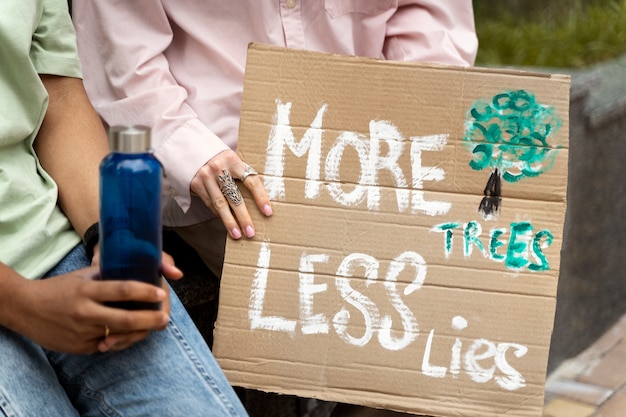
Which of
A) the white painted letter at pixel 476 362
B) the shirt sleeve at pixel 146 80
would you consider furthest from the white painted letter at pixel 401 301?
the shirt sleeve at pixel 146 80

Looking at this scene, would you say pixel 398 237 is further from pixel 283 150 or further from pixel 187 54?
pixel 187 54

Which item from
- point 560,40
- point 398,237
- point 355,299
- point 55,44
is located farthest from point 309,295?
point 560,40

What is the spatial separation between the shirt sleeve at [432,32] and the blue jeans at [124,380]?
99 centimetres

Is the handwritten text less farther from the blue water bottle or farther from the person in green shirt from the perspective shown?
the blue water bottle

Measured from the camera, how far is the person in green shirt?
5.19ft

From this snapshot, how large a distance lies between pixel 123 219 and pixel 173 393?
409 mm

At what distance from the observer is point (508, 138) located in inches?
79.3

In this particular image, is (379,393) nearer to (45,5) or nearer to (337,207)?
(337,207)

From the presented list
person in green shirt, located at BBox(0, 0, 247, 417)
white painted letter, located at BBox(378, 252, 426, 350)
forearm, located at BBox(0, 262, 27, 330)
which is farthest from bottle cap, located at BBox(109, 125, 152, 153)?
white painted letter, located at BBox(378, 252, 426, 350)

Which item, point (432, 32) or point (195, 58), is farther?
point (432, 32)

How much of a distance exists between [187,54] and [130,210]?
90cm

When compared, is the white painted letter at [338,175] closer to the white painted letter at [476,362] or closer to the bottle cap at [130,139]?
the white painted letter at [476,362]

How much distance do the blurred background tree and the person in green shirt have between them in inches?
117

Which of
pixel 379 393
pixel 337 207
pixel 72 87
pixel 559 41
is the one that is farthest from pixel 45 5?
pixel 559 41
